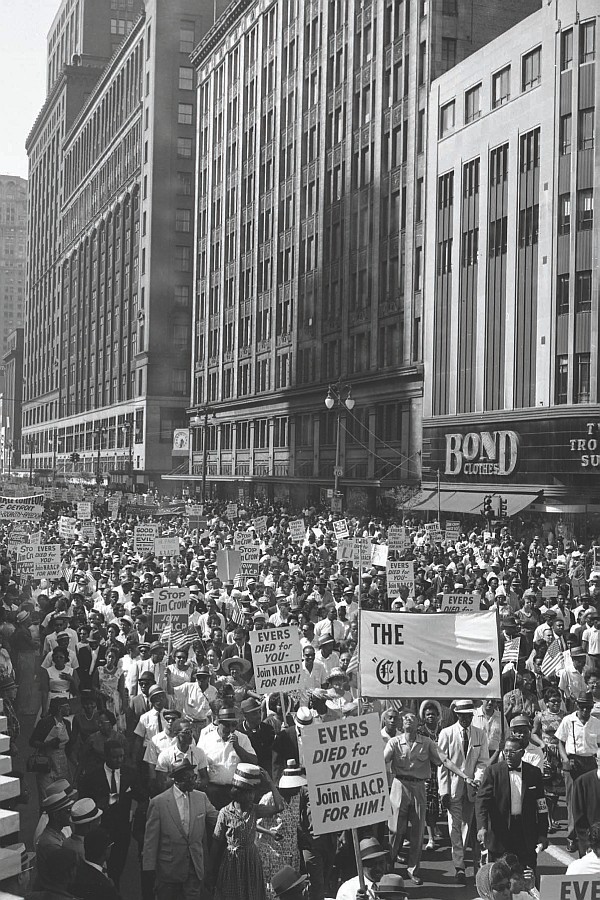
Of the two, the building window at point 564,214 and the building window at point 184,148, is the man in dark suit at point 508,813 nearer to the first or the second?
the building window at point 564,214

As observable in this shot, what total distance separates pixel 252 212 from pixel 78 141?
6788cm

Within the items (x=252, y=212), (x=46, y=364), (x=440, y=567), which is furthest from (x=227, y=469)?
(x=46, y=364)

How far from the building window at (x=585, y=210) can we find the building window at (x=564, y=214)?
0.47 meters

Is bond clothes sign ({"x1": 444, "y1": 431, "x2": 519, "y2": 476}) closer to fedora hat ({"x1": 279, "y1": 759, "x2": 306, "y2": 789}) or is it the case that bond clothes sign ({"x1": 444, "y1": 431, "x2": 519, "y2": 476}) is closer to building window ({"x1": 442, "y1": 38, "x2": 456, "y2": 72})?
building window ({"x1": 442, "y1": 38, "x2": 456, "y2": 72})

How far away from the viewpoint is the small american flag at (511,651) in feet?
47.2

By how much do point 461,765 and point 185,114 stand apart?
96.2 m

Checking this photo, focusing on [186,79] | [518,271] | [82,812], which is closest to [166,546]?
[82,812]

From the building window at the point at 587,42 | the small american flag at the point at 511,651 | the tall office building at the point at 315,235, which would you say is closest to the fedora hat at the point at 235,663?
the small american flag at the point at 511,651

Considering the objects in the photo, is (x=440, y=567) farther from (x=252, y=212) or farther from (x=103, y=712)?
(x=252, y=212)

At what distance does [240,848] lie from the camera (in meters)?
7.52

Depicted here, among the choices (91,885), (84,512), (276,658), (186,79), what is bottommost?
(91,885)

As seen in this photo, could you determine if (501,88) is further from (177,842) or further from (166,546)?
(177,842)

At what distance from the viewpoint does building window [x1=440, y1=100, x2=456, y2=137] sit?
171 feet

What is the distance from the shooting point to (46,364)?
156m
